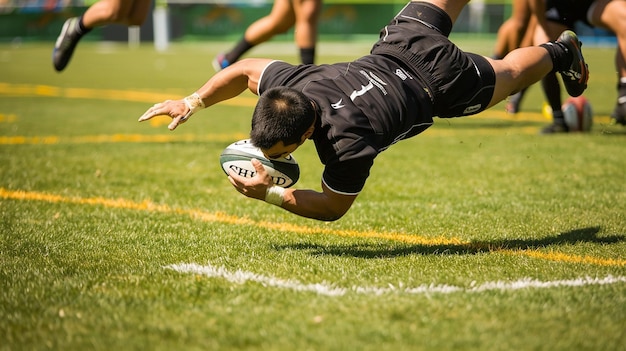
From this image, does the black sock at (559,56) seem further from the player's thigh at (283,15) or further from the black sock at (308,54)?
the player's thigh at (283,15)

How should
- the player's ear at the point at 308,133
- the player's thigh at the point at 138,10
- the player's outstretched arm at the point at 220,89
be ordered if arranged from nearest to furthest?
the player's ear at the point at 308,133, the player's outstretched arm at the point at 220,89, the player's thigh at the point at 138,10

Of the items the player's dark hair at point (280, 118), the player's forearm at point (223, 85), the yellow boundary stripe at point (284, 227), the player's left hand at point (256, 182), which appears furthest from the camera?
the player's forearm at point (223, 85)

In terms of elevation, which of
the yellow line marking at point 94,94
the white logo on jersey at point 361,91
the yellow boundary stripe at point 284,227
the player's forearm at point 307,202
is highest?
the white logo on jersey at point 361,91

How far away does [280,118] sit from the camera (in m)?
4.21

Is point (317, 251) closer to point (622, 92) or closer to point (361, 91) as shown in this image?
point (361, 91)

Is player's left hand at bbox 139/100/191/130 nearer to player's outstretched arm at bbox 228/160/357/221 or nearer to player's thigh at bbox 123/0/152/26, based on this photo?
player's outstretched arm at bbox 228/160/357/221

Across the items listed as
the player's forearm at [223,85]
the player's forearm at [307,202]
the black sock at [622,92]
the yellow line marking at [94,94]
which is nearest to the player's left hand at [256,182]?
the player's forearm at [307,202]

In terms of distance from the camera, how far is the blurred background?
41.2 metres

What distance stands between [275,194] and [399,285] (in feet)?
3.21

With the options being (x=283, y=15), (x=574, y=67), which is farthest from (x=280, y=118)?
(x=283, y=15)

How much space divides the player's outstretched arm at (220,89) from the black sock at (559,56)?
1.94 meters

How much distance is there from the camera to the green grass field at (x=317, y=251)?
3.30 metres

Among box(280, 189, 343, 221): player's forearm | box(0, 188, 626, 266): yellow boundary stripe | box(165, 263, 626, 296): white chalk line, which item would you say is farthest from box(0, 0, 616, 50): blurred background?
box(165, 263, 626, 296): white chalk line

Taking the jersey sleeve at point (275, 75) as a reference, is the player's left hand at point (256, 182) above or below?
below
